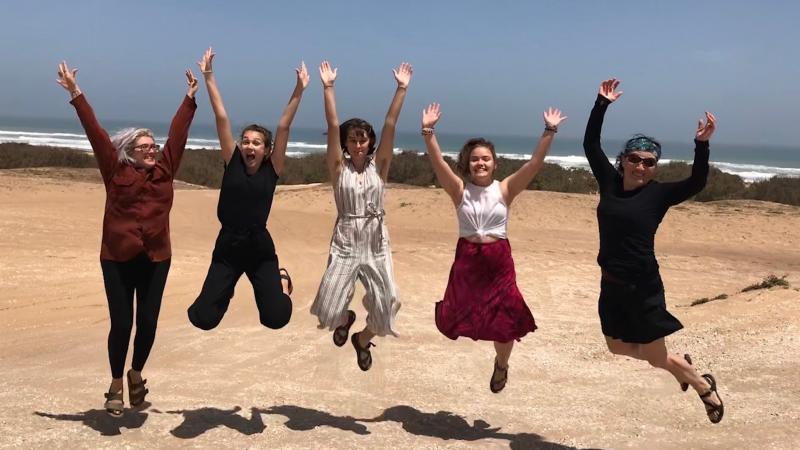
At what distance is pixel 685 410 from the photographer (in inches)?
227

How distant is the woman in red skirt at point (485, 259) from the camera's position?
16.5 feet

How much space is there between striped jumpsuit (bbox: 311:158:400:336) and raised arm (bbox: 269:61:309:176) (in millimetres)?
459

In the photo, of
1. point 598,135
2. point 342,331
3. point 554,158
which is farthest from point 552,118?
Result: point 554,158

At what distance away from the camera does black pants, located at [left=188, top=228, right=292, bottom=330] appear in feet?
16.4

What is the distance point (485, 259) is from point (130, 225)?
2429 mm

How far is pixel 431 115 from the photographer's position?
17.6ft

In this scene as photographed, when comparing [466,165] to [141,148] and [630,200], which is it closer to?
[630,200]

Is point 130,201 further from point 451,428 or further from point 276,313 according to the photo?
point 451,428

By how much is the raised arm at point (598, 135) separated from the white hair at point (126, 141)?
3040mm

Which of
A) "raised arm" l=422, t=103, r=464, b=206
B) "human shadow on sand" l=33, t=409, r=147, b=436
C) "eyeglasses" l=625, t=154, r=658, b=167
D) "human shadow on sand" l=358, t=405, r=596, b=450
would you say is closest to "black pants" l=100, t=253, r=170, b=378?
"human shadow on sand" l=33, t=409, r=147, b=436

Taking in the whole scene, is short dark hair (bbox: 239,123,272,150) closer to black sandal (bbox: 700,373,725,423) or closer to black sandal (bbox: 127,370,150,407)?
black sandal (bbox: 127,370,150,407)

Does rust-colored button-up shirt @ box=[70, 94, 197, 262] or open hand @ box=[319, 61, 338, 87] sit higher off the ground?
open hand @ box=[319, 61, 338, 87]

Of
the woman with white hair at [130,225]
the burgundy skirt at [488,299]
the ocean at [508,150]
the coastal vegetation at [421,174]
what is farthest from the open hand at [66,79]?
the ocean at [508,150]

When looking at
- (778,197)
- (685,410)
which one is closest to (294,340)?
(685,410)
